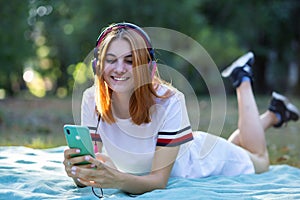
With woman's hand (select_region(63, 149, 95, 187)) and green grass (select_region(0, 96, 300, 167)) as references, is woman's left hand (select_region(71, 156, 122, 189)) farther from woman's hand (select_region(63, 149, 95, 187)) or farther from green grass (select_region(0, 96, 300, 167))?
green grass (select_region(0, 96, 300, 167))

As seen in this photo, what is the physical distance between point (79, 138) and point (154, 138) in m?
0.53

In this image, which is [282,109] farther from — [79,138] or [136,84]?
[79,138]

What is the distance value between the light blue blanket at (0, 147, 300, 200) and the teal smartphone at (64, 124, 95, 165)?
0.23 meters

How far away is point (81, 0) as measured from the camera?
11539 millimetres

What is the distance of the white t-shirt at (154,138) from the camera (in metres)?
2.53

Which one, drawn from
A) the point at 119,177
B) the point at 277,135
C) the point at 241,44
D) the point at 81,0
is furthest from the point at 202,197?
the point at 241,44

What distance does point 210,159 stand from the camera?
123 inches

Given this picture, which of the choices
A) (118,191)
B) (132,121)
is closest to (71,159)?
(118,191)

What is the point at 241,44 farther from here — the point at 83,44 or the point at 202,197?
the point at 202,197

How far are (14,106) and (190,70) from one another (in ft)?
15.8

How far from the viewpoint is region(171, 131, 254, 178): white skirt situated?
2.97 meters

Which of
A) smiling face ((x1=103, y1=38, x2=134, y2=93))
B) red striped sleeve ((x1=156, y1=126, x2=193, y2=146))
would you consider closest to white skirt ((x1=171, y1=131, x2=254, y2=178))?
red striped sleeve ((x1=156, y1=126, x2=193, y2=146))

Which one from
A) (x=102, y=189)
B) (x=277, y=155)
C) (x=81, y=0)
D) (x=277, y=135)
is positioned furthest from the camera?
(x=81, y=0)

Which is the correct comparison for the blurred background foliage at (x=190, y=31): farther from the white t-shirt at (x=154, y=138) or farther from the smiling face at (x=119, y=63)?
the smiling face at (x=119, y=63)
